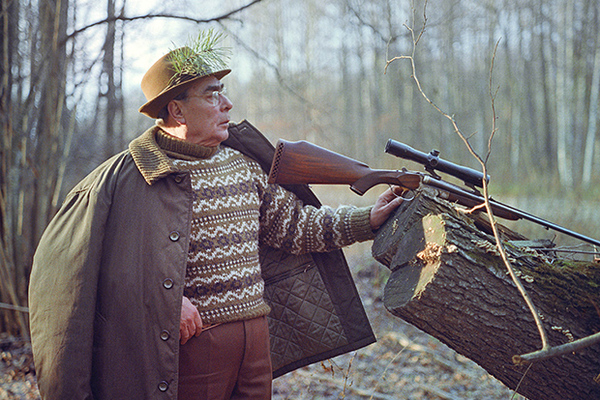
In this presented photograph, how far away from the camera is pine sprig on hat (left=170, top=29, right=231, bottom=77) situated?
2.68m

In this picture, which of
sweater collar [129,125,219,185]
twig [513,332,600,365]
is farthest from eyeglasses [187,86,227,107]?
twig [513,332,600,365]

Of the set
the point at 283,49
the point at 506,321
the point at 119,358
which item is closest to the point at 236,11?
the point at 119,358

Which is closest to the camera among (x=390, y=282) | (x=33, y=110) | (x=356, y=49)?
(x=390, y=282)

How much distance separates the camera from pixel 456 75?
879 inches

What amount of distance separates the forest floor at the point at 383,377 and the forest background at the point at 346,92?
65cm

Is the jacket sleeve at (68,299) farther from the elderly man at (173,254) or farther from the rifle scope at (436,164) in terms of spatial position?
the rifle scope at (436,164)

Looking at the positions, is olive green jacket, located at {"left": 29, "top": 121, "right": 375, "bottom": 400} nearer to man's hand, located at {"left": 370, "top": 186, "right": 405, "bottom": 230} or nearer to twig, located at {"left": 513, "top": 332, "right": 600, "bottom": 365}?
man's hand, located at {"left": 370, "top": 186, "right": 405, "bottom": 230}

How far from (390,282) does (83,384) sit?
152 cm

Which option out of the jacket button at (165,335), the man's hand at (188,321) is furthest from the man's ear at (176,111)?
the jacket button at (165,335)

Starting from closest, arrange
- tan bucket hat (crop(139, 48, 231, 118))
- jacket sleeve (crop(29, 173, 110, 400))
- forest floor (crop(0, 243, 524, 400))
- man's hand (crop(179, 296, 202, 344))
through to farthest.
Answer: jacket sleeve (crop(29, 173, 110, 400)) < man's hand (crop(179, 296, 202, 344)) < tan bucket hat (crop(139, 48, 231, 118)) < forest floor (crop(0, 243, 524, 400))

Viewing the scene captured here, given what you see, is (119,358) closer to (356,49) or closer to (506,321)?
(506,321)

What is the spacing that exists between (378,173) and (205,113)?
3.33 ft

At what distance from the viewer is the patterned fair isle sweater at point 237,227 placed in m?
2.55

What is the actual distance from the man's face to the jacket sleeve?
0.59 metres
